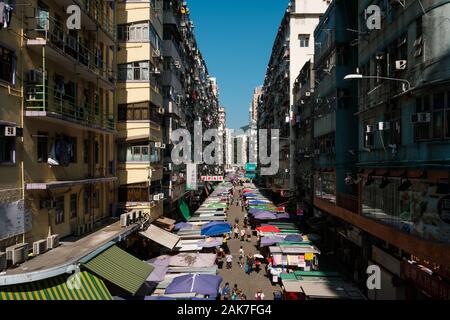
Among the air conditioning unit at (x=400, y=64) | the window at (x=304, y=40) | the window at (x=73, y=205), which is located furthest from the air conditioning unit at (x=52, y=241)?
the window at (x=304, y=40)

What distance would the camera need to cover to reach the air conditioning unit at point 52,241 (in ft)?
57.4

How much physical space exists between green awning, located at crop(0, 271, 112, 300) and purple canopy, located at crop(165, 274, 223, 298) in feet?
15.8

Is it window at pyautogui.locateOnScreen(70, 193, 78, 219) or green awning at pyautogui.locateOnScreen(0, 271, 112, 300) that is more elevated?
window at pyautogui.locateOnScreen(70, 193, 78, 219)

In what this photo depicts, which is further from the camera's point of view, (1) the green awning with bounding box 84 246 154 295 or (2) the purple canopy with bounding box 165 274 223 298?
(2) the purple canopy with bounding box 165 274 223 298

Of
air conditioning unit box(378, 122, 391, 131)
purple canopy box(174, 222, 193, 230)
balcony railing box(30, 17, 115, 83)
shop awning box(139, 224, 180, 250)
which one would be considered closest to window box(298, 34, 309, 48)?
purple canopy box(174, 222, 193, 230)

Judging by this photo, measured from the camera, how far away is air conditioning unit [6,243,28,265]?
14.4 metres

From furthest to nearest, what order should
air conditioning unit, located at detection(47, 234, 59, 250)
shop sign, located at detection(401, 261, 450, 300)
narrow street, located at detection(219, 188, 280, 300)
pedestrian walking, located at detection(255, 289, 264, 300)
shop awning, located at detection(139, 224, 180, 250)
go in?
1. shop awning, located at detection(139, 224, 180, 250)
2. narrow street, located at detection(219, 188, 280, 300)
3. pedestrian walking, located at detection(255, 289, 264, 300)
4. air conditioning unit, located at detection(47, 234, 59, 250)
5. shop sign, located at detection(401, 261, 450, 300)

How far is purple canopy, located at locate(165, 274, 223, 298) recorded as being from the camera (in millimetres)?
19156

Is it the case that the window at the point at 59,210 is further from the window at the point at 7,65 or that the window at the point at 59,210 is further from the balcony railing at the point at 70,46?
the balcony railing at the point at 70,46

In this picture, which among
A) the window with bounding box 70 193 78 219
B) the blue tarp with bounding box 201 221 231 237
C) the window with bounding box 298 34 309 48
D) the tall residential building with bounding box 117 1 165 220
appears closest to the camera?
the window with bounding box 70 193 78 219

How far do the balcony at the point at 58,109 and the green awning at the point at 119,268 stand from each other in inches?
229

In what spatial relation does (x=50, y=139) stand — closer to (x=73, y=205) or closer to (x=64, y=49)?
(x=64, y=49)

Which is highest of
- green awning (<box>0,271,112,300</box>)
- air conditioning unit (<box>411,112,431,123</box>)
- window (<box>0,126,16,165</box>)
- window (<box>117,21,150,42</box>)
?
window (<box>117,21,150,42</box>)

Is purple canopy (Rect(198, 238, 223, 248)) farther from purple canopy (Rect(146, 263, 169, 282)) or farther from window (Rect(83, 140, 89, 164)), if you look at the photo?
window (Rect(83, 140, 89, 164))
